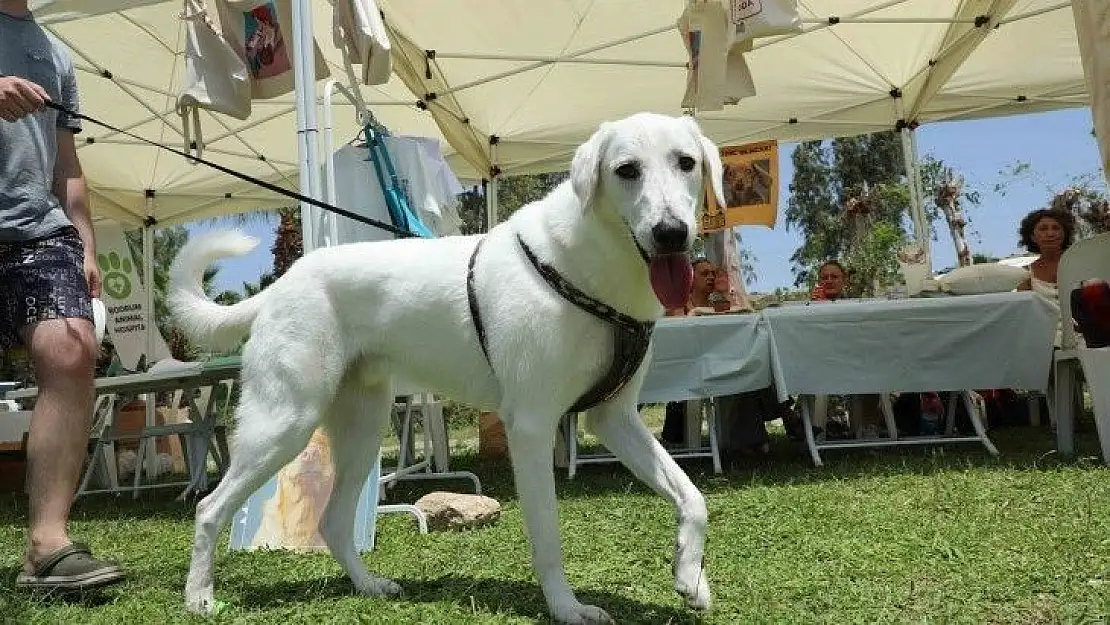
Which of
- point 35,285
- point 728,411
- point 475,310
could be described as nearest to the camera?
point 475,310

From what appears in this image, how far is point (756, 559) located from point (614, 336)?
1.22 m

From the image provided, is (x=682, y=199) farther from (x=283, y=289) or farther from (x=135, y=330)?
(x=135, y=330)

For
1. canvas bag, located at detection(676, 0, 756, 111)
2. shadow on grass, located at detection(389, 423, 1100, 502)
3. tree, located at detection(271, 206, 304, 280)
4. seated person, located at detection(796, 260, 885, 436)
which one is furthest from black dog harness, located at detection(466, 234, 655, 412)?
tree, located at detection(271, 206, 304, 280)

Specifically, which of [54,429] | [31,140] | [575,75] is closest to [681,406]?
[575,75]

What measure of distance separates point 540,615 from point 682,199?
1188 millimetres

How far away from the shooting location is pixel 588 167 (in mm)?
2342

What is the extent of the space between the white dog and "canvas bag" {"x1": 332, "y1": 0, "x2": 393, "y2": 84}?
193 centimetres

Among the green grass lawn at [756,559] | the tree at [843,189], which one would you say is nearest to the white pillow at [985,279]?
the green grass lawn at [756,559]

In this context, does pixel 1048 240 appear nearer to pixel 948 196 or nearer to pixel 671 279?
pixel 671 279

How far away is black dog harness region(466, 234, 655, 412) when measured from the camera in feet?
7.80

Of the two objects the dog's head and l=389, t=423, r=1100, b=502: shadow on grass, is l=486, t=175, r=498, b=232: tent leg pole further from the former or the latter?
the dog's head

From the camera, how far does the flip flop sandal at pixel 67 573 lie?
2771 mm

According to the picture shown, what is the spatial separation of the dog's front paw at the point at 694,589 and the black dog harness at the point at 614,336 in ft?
1.72

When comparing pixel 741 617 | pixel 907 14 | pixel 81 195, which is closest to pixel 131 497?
pixel 81 195
